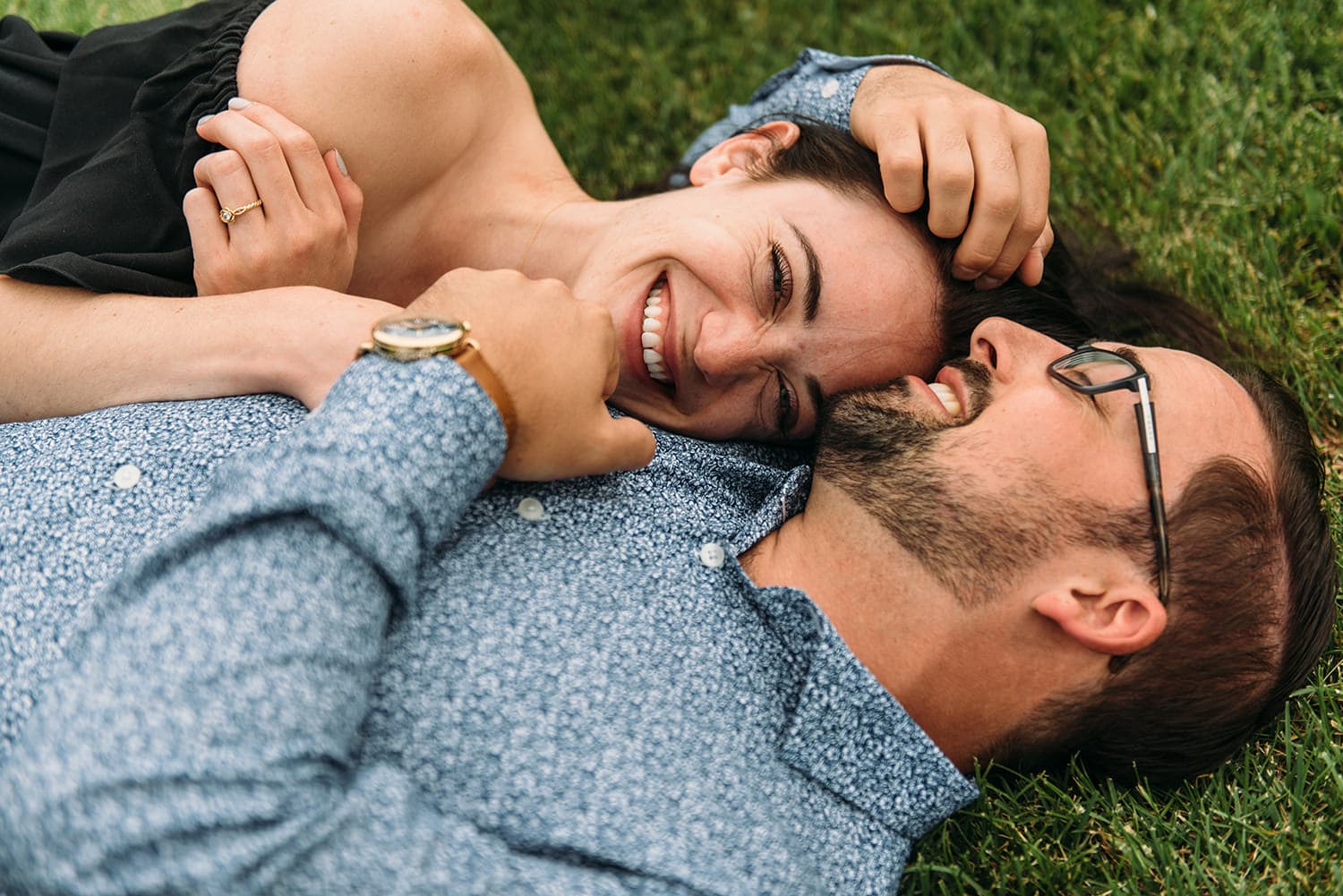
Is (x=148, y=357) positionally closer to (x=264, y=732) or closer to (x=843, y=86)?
(x=264, y=732)

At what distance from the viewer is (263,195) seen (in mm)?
2342

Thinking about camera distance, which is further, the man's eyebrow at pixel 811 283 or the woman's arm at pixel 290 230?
the man's eyebrow at pixel 811 283

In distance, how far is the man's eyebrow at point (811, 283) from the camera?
2.48 m

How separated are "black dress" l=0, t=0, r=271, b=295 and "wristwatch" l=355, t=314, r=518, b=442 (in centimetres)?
85

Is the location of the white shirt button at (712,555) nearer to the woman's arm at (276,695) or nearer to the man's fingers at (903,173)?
the woman's arm at (276,695)

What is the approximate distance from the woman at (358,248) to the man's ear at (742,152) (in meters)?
0.01

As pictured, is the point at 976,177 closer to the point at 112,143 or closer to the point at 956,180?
the point at 956,180

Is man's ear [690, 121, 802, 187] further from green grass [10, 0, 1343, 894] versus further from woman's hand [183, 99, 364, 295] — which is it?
green grass [10, 0, 1343, 894]

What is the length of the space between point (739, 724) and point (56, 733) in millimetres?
1076

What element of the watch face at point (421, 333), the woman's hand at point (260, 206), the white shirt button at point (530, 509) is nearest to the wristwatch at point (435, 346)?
the watch face at point (421, 333)

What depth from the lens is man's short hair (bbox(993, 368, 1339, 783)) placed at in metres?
2.09

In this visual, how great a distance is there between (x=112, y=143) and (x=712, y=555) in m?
1.69

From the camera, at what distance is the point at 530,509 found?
6.84 ft

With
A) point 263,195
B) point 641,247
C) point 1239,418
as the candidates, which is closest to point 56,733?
point 263,195
